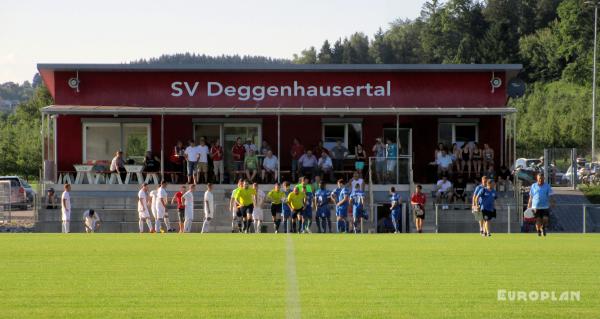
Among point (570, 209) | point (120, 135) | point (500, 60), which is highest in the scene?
point (500, 60)

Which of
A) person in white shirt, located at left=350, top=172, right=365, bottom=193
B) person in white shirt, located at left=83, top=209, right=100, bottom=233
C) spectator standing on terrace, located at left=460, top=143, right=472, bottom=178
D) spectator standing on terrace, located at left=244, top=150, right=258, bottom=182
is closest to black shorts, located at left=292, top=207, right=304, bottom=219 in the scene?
person in white shirt, located at left=350, top=172, right=365, bottom=193

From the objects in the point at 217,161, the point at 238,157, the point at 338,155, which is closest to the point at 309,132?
the point at 338,155

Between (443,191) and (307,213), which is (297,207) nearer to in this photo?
(307,213)

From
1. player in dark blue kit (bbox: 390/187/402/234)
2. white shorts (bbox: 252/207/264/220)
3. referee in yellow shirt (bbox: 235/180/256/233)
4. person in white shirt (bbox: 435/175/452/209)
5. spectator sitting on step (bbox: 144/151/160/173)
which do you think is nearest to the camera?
referee in yellow shirt (bbox: 235/180/256/233)

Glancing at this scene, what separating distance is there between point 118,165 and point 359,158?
811 centimetres

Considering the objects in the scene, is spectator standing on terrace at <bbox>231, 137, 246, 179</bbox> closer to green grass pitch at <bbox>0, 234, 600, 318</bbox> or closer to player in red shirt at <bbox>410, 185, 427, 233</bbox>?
player in red shirt at <bbox>410, 185, 427, 233</bbox>

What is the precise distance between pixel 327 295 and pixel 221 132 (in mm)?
28291

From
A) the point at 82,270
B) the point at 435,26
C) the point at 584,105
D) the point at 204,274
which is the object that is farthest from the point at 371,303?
the point at 435,26

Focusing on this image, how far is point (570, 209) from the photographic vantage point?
134 ft

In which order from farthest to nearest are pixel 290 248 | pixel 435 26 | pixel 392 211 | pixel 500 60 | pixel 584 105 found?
1. pixel 435 26
2. pixel 500 60
3. pixel 584 105
4. pixel 392 211
5. pixel 290 248

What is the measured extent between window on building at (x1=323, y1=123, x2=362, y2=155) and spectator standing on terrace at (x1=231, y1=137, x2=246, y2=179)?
379 cm

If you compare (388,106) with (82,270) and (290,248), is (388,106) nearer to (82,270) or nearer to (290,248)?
(290,248)

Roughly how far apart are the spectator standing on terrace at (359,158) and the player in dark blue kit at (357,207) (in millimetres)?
3756

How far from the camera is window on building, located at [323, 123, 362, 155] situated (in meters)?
40.8
